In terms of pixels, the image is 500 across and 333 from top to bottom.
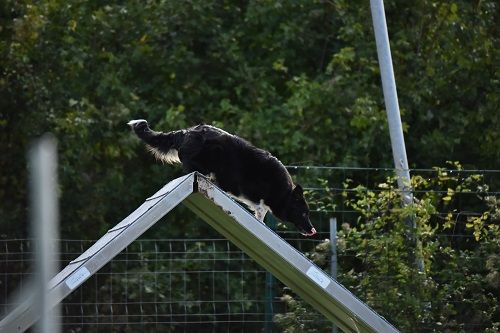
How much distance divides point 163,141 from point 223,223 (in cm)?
78

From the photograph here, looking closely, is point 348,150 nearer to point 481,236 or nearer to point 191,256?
point 191,256

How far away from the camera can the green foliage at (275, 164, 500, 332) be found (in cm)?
689

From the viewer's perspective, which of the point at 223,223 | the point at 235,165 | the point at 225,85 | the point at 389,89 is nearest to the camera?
the point at 223,223

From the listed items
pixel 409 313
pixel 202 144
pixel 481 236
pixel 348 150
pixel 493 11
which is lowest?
pixel 409 313

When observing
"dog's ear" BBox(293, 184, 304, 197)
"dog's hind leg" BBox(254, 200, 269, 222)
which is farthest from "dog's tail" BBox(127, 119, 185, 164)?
"dog's ear" BBox(293, 184, 304, 197)

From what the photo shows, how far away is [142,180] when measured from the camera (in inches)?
417

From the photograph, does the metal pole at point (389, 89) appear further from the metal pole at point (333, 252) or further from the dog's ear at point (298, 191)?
the dog's ear at point (298, 191)

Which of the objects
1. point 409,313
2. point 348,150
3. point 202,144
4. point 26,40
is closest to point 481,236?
point 409,313

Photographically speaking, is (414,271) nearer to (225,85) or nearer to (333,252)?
(333,252)

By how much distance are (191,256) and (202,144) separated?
2900 millimetres

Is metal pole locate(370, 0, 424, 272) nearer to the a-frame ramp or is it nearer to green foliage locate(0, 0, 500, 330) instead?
green foliage locate(0, 0, 500, 330)

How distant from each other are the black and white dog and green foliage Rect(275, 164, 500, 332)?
0.45m

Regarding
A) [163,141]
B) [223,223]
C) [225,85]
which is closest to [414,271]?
[223,223]

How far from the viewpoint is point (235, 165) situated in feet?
20.8
